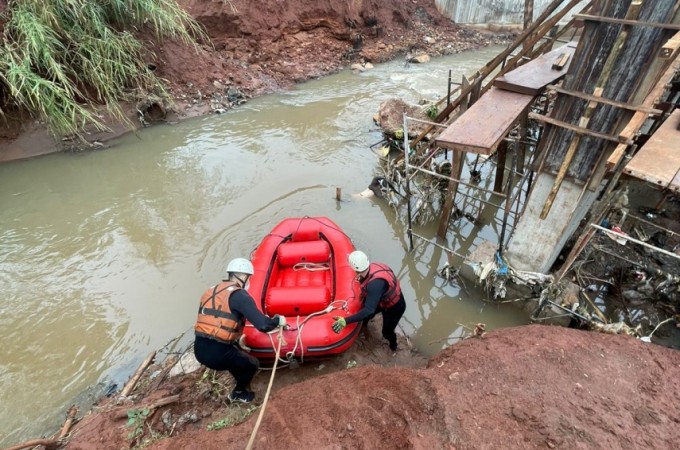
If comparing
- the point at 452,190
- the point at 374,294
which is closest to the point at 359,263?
the point at 374,294

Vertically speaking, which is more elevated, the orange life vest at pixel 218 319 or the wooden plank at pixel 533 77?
the wooden plank at pixel 533 77

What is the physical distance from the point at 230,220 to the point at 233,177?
61.2 inches

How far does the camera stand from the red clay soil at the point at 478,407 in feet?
9.46

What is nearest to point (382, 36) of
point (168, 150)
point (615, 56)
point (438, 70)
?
point (438, 70)

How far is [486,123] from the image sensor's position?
4172mm

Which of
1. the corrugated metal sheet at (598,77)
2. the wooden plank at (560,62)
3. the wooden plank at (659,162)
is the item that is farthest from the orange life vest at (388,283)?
the wooden plank at (560,62)

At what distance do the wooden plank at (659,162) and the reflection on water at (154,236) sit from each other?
2533mm

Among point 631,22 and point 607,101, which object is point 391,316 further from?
point 631,22

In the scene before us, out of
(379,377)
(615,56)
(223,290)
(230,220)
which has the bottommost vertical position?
(230,220)

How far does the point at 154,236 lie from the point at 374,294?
4566 millimetres

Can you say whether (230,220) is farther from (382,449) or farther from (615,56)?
(615,56)

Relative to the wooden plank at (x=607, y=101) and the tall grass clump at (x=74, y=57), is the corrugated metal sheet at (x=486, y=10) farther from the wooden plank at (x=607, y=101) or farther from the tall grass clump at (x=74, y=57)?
the wooden plank at (x=607, y=101)

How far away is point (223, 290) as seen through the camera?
365cm

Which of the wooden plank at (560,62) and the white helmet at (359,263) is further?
the wooden plank at (560,62)
